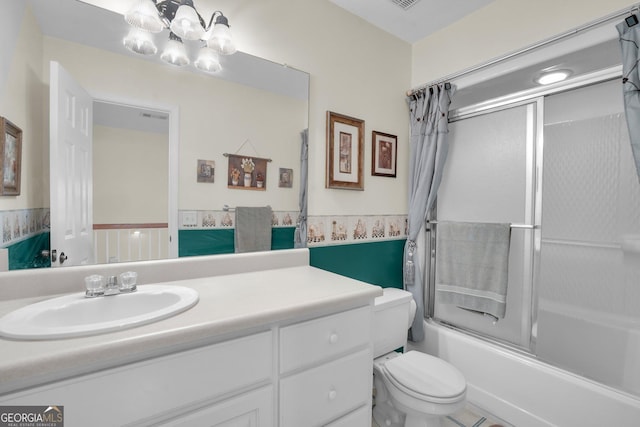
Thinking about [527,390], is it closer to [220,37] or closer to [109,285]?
[109,285]

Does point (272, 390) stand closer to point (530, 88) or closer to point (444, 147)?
point (444, 147)

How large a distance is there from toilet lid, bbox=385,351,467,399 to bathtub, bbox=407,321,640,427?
481 mm

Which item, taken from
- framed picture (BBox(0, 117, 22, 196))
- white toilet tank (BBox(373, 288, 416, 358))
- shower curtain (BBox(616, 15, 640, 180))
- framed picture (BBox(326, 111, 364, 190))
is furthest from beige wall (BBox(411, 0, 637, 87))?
framed picture (BBox(0, 117, 22, 196))

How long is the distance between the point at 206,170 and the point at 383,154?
1.25 m

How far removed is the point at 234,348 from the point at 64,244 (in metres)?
0.81

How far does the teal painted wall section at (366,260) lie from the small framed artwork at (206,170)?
72 centimetres

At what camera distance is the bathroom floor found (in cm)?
169

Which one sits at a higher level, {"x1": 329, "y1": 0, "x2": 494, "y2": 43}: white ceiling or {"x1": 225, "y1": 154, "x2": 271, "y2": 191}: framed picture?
{"x1": 329, "y1": 0, "x2": 494, "y2": 43}: white ceiling

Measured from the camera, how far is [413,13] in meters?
1.89

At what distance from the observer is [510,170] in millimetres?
1822

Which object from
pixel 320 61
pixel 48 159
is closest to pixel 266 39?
pixel 320 61

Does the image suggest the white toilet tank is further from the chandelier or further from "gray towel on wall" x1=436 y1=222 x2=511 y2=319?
the chandelier

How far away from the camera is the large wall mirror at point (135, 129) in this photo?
104cm

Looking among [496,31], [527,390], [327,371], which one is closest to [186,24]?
[327,371]
